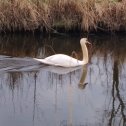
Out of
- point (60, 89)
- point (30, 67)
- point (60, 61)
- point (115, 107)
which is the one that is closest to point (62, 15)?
point (60, 61)

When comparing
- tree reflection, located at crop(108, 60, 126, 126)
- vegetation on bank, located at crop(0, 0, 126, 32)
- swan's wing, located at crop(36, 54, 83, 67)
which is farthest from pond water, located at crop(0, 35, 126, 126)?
vegetation on bank, located at crop(0, 0, 126, 32)

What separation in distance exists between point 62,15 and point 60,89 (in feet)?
19.4

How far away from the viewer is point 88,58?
1181cm

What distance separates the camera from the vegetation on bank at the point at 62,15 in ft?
46.0

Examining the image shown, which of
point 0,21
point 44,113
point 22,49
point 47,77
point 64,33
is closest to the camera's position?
point 44,113

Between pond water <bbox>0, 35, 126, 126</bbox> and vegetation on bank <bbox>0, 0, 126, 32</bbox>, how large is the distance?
3.32 ft

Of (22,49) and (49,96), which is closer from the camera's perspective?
(49,96)

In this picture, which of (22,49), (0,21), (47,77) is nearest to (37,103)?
(47,77)

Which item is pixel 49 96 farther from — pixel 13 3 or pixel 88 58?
pixel 13 3

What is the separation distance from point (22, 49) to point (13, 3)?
67.5 inches

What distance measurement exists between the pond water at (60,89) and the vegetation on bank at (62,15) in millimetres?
1011

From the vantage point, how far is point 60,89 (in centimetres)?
921

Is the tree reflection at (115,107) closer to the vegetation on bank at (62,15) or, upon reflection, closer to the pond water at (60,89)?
the pond water at (60,89)

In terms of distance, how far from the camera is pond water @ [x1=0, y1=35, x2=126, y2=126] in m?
7.77
